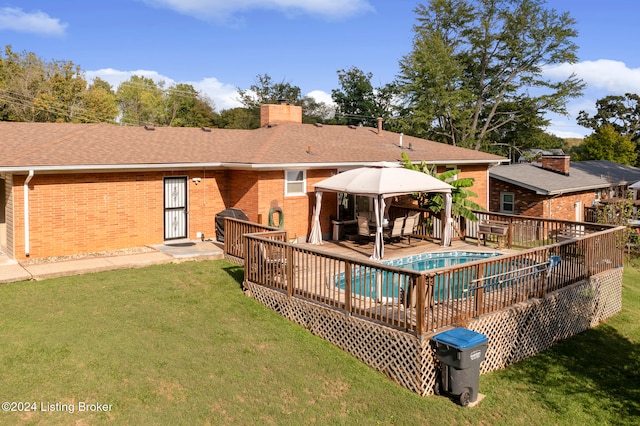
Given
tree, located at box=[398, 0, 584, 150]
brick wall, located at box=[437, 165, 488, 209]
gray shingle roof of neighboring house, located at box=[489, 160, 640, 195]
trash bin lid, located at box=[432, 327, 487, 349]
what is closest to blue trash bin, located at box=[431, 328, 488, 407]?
trash bin lid, located at box=[432, 327, 487, 349]

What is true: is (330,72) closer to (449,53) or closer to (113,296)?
(449,53)

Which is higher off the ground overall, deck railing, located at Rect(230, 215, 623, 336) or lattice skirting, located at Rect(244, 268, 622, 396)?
deck railing, located at Rect(230, 215, 623, 336)

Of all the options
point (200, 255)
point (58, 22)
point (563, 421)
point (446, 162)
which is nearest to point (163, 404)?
point (563, 421)

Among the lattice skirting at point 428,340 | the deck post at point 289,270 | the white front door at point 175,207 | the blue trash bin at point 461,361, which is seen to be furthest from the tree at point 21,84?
the blue trash bin at point 461,361

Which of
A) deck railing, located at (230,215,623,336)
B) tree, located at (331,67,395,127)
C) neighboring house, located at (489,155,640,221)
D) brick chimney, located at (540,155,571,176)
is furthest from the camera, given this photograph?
tree, located at (331,67,395,127)

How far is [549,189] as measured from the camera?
25234 millimetres

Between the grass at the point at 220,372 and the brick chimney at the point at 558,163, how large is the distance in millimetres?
21505

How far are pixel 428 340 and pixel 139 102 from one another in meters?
75.7

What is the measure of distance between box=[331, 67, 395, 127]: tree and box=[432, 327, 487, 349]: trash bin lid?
50903 mm

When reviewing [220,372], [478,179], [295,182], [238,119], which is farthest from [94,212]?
[238,119]

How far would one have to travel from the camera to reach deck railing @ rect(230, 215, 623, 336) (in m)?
7.96

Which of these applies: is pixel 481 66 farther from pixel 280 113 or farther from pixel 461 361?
pixel 461 361

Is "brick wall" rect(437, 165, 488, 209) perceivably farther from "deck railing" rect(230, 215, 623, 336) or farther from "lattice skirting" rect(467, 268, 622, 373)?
"lattice skirting" rect(467, 268, 622, 373)

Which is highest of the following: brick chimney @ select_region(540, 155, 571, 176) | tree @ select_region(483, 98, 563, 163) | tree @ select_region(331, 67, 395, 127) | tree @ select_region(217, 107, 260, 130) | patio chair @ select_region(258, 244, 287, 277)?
tree @ select_region(331, 67, 395, 127)
